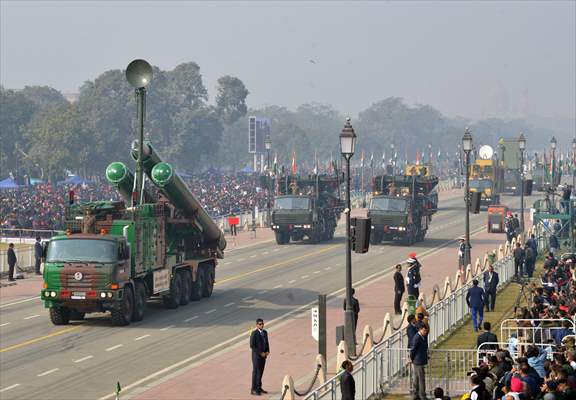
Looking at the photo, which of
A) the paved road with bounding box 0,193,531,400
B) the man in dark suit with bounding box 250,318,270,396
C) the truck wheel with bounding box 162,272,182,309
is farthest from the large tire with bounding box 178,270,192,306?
the man in dark suit with bounding box 250,318,270,396

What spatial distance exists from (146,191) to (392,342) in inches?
624


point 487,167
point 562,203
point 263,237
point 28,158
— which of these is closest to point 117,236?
point 562,203

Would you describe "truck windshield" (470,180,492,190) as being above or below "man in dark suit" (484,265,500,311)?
above

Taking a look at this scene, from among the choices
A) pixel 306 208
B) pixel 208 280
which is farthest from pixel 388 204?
pixel 208 280

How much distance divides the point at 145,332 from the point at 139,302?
175 cm

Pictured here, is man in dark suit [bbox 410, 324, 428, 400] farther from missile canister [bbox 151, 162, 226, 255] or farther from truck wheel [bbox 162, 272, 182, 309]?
truck wheel [bbox 162, 272, 182, 309]

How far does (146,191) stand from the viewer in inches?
1547

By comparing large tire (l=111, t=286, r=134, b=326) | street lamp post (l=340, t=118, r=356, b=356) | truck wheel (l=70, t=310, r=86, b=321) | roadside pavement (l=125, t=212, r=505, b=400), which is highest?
street lamp post (l=340, t=118, r=356, b=356)

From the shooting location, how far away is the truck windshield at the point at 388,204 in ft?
198

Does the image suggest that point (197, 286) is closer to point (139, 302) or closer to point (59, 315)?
point (139, 302)

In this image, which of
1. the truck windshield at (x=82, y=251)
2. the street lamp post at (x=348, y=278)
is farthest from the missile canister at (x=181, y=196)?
the street lamp post at (x=348, y=278)

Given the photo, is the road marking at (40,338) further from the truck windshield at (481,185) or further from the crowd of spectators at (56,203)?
the truck windshield at (481,185)

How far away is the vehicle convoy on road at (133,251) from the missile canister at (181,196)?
31mm

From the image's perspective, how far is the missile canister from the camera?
37281 mm
